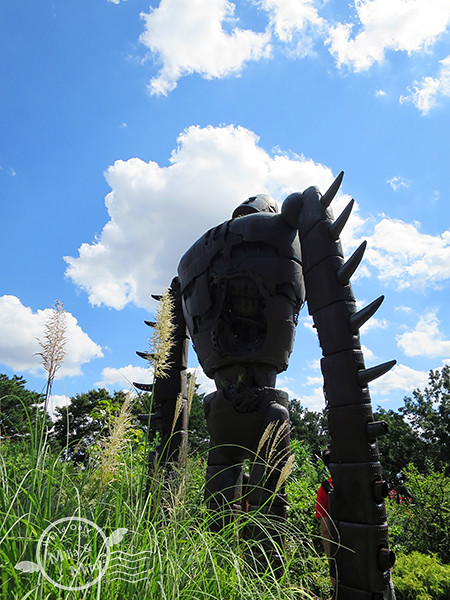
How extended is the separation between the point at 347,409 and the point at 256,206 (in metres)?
2.00

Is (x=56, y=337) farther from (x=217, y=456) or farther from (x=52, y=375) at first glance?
(x=217, y=456)

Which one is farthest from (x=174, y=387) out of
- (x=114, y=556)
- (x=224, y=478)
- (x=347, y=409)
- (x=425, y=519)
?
(x=425, y=519)

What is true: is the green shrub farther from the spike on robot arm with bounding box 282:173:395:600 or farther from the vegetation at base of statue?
the spike on robot arm with bounding box 282:173:395:600

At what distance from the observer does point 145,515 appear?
1.86 meters

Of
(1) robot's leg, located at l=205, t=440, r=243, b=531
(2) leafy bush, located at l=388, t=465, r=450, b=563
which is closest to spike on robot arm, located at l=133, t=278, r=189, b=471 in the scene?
(1) robot's leg, located at l=205, t=440, r=243, b=531

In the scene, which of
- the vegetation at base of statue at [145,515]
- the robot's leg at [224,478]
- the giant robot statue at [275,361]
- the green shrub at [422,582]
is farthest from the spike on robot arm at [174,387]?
the green shrub at [422,582]

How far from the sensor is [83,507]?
146cm

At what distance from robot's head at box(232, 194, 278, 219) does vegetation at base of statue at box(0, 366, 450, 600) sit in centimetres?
178

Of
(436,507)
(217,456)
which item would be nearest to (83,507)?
(217,456)

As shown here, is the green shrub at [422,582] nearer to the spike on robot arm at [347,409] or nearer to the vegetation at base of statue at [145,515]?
the vegetation at base of statue at [145,515]

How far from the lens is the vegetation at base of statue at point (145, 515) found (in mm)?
1266

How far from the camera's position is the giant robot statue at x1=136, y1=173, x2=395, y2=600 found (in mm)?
2039

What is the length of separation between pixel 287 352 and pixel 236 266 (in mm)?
723

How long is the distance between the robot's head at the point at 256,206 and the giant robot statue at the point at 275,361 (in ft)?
0.04
